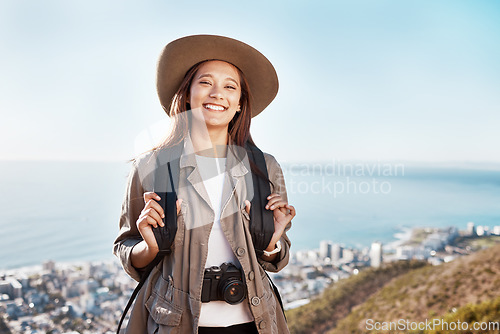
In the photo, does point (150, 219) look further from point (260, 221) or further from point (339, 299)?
point (339, 299)

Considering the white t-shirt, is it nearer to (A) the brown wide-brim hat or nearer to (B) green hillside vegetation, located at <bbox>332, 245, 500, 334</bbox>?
(A) the brown wide-brim hat

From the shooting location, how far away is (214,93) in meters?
1.31

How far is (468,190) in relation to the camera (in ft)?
21.5

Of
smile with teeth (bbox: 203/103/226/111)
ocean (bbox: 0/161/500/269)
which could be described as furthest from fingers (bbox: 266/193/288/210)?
ocean (bbox: 0/161/500/269)

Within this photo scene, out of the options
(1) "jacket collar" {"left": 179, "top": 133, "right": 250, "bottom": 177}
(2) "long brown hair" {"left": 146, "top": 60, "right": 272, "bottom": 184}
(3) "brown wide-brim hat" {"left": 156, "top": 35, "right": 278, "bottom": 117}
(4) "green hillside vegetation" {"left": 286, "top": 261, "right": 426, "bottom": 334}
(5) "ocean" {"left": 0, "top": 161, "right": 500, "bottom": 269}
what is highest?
(3) "brown wide-brim hat" {"left": 156, "top": 35, "right": 278, "bottom": 117}

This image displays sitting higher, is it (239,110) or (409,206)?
(239,110)

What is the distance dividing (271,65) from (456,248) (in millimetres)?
5250

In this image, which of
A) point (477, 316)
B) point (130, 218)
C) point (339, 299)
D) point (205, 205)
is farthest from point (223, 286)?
point (477, 316)

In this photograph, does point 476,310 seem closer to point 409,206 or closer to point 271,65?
point 409,206

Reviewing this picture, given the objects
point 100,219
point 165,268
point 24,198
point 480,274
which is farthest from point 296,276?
point 24,198

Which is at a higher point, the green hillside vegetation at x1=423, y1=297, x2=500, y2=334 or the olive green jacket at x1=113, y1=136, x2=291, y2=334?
the olive green jacket at x1=113, y1=136, x2=291, y2=334

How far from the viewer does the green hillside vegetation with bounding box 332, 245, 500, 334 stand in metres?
4.38

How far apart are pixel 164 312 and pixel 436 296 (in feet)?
14.8

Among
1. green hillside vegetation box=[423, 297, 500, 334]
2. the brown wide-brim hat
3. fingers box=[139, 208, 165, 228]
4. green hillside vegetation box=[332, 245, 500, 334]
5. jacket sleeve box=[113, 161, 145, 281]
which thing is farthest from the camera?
green hillside vegetation box=[332, 245, 500, 334]
